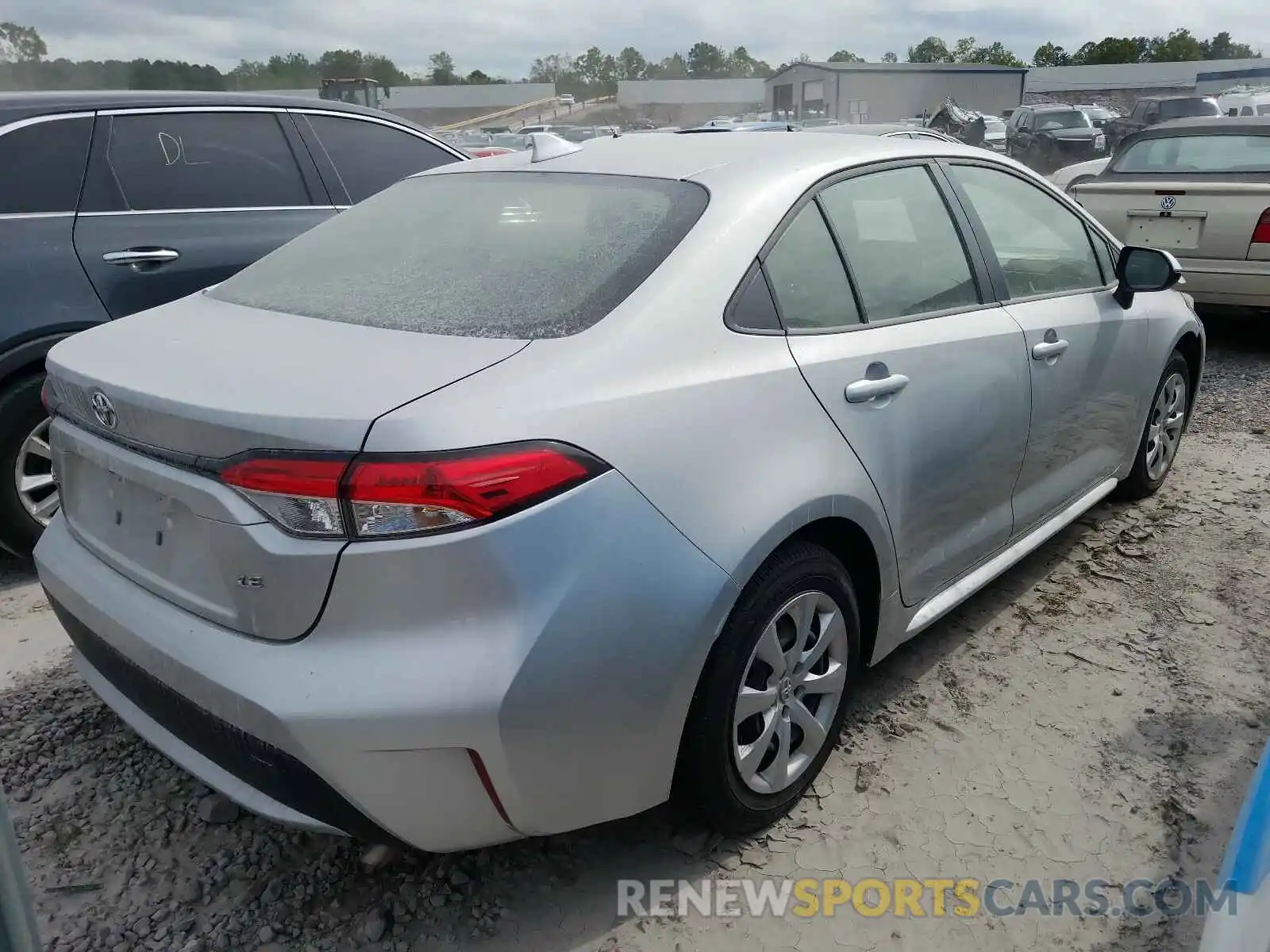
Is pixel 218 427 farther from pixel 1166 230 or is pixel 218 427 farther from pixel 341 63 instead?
pixel 341 63

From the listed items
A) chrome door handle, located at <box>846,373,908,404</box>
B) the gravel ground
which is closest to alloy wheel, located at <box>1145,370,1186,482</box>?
the gravel ground

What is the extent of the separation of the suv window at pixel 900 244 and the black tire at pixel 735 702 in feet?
2.37

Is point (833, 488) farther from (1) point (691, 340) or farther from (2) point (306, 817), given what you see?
(2) point (306, 817)

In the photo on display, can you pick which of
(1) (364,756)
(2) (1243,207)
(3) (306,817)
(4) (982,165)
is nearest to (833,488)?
(1) (364,756)

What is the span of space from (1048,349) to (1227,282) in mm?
4146

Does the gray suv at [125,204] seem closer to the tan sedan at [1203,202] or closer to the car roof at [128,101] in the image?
the car roof at [128,101]

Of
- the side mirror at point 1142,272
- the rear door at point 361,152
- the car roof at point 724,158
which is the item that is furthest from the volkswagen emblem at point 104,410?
the side mirror at point 1142,272

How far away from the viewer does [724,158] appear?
254 cm

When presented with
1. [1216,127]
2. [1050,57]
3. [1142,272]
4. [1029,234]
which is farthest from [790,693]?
[1050,57]

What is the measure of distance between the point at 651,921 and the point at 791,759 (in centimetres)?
51

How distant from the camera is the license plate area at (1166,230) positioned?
641 centimetres

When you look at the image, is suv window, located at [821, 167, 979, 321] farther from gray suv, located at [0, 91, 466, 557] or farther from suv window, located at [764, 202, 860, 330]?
gray suv, located at [0, 91, 466, 557]

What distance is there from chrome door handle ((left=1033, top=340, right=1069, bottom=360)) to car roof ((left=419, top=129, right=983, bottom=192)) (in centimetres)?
69

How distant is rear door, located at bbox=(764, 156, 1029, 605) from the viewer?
235 centimetres
